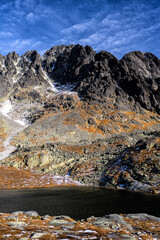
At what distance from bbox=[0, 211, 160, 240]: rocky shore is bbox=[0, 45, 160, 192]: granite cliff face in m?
21.5

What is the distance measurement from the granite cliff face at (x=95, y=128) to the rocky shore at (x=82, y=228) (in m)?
21.5

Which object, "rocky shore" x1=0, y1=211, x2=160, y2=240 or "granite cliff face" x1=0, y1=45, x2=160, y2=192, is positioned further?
"granite cliff face" x1=0, y1=45, x2=160, y2=192

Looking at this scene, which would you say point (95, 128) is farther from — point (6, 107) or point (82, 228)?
point (82, 228)

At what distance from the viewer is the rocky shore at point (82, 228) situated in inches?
496

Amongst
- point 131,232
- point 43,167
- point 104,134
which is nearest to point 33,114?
point 104,134

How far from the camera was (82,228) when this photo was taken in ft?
51.8

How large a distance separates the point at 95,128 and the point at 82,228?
10998 cm

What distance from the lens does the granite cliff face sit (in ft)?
168

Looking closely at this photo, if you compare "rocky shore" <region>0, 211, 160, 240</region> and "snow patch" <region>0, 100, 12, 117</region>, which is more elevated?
"snow patch" <region>0, 100, 12, 117</region>

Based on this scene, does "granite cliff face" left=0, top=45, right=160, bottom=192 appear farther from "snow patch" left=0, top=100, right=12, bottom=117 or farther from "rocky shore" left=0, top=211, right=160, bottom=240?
"rocky shore" left=0, top=211, right=160, bottom=240

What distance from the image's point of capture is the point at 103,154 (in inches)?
2724

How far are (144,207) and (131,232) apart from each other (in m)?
12.7

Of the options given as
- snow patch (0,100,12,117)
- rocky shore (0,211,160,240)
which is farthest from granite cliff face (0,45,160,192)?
rocky shore (0,211,160,240)

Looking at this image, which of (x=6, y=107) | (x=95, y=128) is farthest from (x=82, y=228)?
(x=6, y=107)
